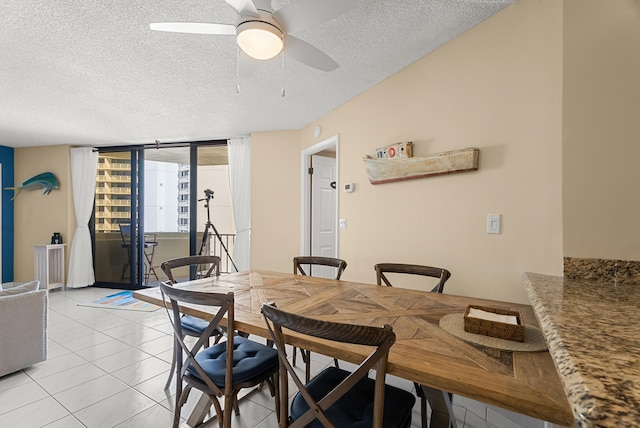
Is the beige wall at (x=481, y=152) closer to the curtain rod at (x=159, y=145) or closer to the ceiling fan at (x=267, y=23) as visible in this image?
the ceiling fan at (x=267, y=23)

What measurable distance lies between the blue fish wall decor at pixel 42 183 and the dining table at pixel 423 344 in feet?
15.7

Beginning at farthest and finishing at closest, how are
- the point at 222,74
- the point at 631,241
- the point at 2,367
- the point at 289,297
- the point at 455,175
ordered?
1. the point at 222,74
2. the point at 2,367
3. the point at 455,175
4. the point at 289,297
5. the point at 631,241

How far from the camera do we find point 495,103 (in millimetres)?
1792

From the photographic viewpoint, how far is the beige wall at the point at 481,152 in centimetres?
157

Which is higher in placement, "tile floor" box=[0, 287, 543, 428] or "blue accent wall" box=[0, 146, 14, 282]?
"blue accent wall" box=[0, 146, 14, 282]

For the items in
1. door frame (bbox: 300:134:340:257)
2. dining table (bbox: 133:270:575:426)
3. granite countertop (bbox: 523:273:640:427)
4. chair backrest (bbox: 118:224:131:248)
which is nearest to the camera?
granite countertop (bbox: 523:273:640:427)

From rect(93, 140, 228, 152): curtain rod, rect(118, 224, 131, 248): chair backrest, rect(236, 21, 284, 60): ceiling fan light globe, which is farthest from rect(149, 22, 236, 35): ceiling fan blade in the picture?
rect(118, 224, 131, 248): chair backrest

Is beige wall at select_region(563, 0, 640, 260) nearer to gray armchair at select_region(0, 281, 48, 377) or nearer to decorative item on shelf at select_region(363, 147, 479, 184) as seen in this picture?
decorative item on shelf at select_region(363, 147, 479, 184)

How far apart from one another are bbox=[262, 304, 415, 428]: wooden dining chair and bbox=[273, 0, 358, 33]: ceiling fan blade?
131 centimetres

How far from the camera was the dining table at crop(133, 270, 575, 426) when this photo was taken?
71 centimetres

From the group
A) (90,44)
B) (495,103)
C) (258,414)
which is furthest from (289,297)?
(90,44)

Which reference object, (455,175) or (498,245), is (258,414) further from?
(455,175)

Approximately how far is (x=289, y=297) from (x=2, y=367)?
7.84 feet

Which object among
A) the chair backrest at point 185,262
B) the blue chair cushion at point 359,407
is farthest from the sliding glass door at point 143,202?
the blue chair cushion at point 359,407
